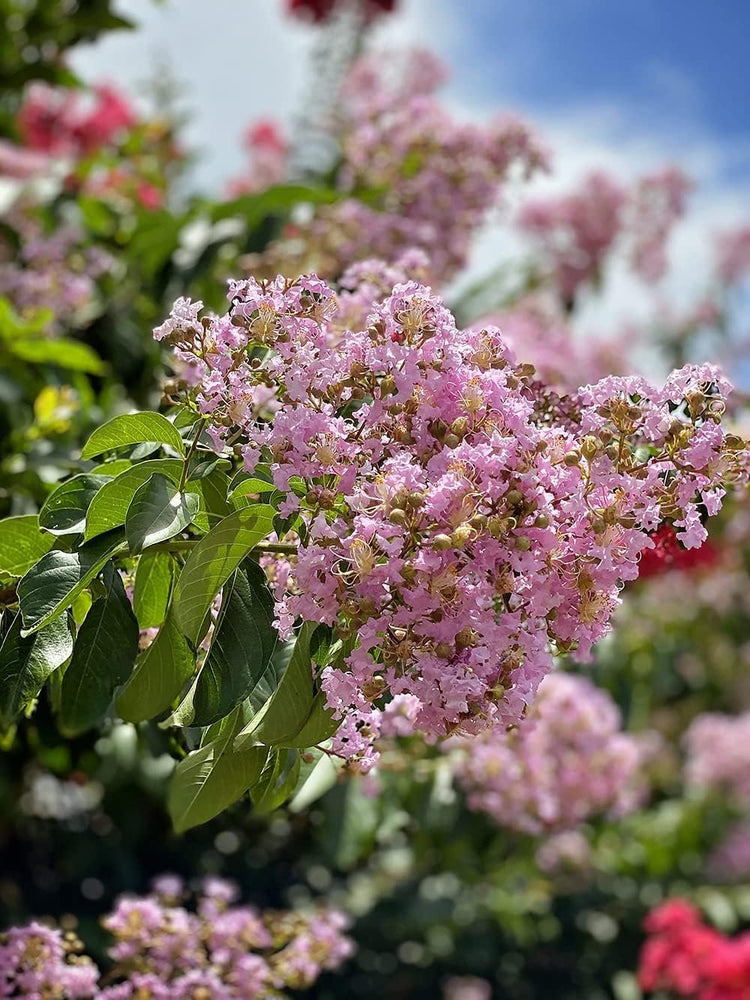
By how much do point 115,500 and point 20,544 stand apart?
0.11 m

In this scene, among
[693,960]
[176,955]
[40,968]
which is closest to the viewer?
[40,968]

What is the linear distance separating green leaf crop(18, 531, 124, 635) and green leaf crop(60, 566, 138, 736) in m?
0.04

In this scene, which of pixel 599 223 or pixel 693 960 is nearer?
pixel 693 960

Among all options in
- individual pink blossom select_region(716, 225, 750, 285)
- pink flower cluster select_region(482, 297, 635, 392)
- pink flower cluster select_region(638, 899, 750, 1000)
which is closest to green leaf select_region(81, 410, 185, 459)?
pink flower cluster select_region(482, 297, 635, 392)

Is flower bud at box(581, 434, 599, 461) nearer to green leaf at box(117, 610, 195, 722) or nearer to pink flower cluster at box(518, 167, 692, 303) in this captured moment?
green leaf at box(117, 610, 195, 722)

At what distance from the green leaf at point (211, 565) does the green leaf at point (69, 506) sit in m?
0.10

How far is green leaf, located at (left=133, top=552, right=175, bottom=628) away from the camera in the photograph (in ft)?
2.54

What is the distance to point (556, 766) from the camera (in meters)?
2.47

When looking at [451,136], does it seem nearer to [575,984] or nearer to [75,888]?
[75,888]

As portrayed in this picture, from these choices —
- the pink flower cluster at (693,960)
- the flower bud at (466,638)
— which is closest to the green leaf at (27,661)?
the flower bud at (466,638)

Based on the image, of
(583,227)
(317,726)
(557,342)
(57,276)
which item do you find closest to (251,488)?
(317,726)

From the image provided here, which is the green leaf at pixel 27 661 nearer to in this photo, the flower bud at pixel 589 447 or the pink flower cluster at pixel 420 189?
the flower bud at pixel 589 447

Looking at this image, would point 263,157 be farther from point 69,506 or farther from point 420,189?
point 69,506

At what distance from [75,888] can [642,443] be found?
228 centimetres
